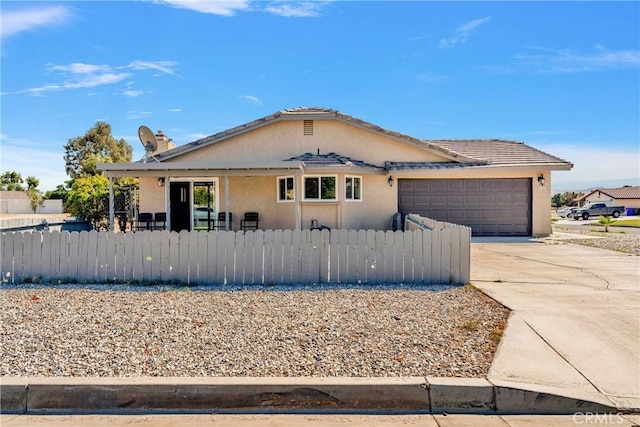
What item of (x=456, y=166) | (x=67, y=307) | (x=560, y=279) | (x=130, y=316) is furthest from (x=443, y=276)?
(x=456, y=166)

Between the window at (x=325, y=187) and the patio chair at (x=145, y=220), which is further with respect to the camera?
the patio chair at (x=145, y=220)

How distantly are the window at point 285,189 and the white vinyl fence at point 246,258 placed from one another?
332 inches

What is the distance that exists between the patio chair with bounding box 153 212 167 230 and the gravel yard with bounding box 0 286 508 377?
29.3 ft

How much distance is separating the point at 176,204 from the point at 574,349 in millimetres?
15214

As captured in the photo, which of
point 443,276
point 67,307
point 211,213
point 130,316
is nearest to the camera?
point 130,316

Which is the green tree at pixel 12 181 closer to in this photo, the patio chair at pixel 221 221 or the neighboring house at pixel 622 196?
the patio chair at pixel 221 221

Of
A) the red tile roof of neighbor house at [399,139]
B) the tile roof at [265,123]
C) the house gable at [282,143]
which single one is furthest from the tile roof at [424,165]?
the tile roof at [265,123]

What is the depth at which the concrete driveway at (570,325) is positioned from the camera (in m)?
4.03

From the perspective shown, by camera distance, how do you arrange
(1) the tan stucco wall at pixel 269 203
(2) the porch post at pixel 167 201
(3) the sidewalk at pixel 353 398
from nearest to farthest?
(3) the sidewalk at pixel 353 398 → (2) the porch post at pixel 167 201 → (1) the tan stucco wall at pixel 269 203

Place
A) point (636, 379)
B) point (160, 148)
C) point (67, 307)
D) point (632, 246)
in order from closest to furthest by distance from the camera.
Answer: point (636, 379) < point (67, 307) < point (632, 246) < point (160, 148)

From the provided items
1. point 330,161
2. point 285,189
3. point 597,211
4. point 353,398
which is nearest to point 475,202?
point 330,161

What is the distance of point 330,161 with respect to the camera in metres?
16.2

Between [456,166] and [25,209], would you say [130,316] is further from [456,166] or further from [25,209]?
[25,209]

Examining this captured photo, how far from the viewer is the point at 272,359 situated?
4.32 metres
